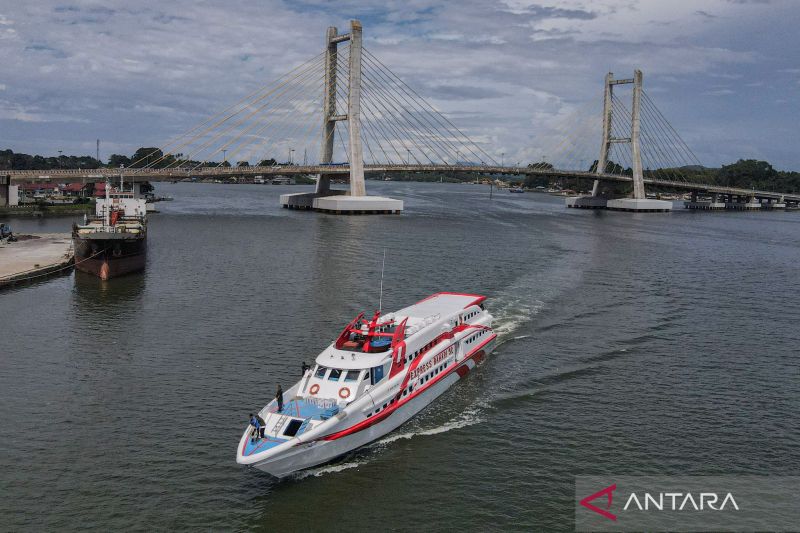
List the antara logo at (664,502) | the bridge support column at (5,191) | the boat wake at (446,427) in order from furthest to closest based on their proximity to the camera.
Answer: the bridge support column at (5,191)
the boat wake at (446,427)
the antara logo at (664,502)

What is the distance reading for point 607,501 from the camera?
752 inches

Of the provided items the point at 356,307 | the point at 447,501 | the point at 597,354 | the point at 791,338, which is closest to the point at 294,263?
the point at 356,307

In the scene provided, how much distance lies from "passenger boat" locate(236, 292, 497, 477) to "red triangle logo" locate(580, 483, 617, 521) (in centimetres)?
678

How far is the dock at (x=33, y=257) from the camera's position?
46.2 meters

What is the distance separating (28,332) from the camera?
33.4 metres

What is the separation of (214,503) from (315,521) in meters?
2.85

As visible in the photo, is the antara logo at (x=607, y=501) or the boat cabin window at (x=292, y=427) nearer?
the antara logo at (x=607, y=501)

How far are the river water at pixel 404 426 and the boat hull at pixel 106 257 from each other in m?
1.69

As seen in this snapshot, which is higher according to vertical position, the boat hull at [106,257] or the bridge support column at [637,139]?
the bridge support column at [637,139]

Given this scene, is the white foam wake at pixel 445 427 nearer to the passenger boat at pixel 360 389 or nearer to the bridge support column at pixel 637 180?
the passenger boat at pixel 360 389

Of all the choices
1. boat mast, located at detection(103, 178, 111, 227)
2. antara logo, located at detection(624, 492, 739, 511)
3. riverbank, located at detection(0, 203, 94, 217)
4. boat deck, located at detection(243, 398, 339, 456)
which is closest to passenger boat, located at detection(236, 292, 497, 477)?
boat deck, located at detection(243, 398, 339, 456)

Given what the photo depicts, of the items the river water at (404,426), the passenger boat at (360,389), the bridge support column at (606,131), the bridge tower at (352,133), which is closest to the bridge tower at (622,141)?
the bridge support column at (606,131)

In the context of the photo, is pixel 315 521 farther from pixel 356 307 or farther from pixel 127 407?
pixel 356 307

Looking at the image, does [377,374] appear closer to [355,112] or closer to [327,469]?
[327,469]
